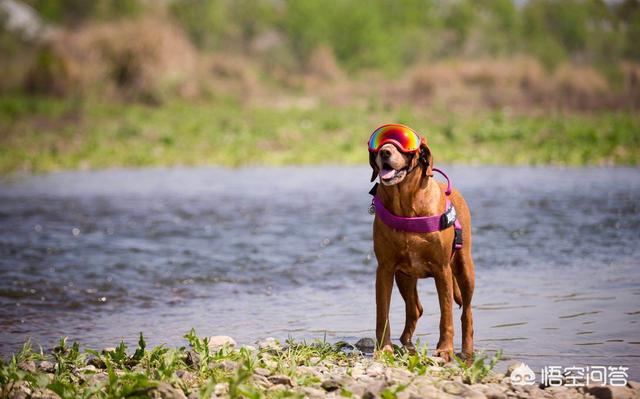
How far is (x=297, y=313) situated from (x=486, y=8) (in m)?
76.6

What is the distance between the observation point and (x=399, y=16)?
2751 inches

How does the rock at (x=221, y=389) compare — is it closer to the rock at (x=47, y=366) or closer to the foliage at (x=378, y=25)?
the rock at (x=47, y=366)

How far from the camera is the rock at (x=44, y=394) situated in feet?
16.6

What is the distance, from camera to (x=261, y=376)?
17.4 feet

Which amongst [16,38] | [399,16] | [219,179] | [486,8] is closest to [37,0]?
[16,38]

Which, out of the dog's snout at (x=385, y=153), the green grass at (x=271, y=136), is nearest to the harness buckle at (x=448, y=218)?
the dog's snout at (x=385, y=153)

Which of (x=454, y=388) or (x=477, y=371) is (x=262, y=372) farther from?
(x=477, y=371)

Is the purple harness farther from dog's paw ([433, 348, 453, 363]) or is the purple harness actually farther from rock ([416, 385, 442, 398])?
rock ([416, 385, 442, 398])

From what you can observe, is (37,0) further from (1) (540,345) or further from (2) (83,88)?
(1) (540,345)

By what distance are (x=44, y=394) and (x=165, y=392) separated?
2.50ft

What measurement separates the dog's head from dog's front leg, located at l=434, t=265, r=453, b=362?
711 millimetres

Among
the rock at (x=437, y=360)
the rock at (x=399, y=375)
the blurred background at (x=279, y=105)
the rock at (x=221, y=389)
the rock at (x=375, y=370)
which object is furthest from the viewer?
the blurred background at (x=279, y=105)

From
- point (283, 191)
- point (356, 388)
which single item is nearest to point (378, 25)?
point (283, 191)

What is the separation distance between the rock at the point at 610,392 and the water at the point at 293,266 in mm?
793
